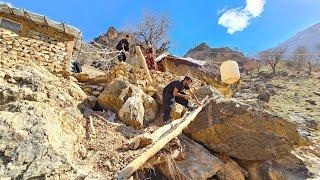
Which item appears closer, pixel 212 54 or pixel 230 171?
pixel 230 171

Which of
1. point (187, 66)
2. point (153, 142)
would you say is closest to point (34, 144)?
point (153, 142)

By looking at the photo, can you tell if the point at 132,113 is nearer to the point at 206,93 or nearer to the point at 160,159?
the point at 160,159

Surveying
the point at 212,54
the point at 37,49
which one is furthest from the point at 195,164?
the point at 212,54

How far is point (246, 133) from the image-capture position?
29.7 ft

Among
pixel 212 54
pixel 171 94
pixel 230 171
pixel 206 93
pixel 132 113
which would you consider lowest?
pixel 230 171

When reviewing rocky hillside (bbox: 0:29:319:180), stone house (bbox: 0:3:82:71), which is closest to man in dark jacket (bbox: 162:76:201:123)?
rocky hillside (bbox: 0:29:319:180)

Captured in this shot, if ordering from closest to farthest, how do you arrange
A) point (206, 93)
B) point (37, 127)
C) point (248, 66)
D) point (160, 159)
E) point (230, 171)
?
point (37, 127)
point (160, 159)
point (230, 171)
point (206, 93)
point (248, 66)

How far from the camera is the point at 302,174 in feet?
29.9

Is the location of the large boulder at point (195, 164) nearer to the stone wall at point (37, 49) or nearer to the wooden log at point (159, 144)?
the wooden log at point (159, 144)

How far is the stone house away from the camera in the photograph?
9.50 metres

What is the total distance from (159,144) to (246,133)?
2682 millimetres

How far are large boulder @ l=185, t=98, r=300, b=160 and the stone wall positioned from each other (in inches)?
155

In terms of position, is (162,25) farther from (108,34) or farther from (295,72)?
(295,72)

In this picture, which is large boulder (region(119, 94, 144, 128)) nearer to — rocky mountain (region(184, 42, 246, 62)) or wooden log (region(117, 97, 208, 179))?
wooden log (region(117, 97, 208, 179))
